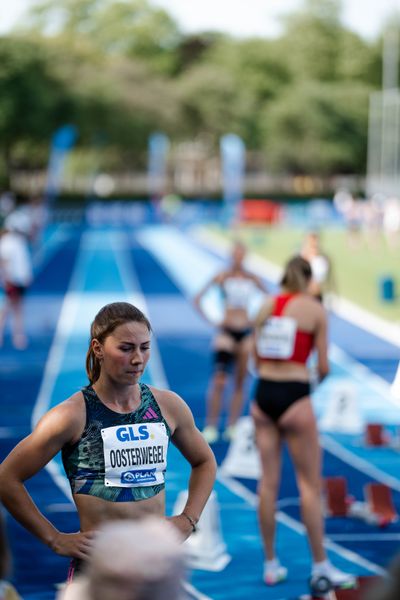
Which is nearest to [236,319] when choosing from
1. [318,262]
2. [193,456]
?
[318,262]

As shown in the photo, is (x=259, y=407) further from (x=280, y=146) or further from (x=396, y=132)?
(x=280, y=146)

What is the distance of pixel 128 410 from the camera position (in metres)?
4.20

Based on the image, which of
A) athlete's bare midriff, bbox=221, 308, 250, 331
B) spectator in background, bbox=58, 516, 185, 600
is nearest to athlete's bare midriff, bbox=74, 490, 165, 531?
spectator in background, bbox=58, 516, 185, 600

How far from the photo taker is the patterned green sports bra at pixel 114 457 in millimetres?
4125

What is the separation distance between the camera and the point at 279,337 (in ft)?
23.8

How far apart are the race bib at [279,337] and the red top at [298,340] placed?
0.02m

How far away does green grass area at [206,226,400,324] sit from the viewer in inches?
1023

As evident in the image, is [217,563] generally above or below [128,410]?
below

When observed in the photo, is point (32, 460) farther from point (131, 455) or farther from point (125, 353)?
point (125, 353)

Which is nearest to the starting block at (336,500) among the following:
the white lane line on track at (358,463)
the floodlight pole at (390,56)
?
the white lane line on track at (358,463)

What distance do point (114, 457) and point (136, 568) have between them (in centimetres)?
186

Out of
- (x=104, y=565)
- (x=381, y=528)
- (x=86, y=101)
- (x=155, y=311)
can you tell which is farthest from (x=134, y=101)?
(x=104, y=565)

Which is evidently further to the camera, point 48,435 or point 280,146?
point 280,146

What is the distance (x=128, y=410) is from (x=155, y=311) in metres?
Result: 20.7
